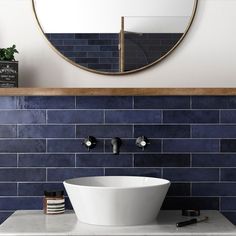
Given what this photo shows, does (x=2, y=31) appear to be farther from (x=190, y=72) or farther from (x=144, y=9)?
(x=190, y=72)

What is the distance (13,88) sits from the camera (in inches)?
88.5

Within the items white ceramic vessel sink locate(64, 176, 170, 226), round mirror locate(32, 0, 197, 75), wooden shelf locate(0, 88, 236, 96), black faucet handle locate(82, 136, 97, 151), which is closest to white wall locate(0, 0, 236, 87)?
round mirror locate(32, 0, 197, 75)

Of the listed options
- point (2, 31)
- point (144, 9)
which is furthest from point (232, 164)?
point (2, 31)

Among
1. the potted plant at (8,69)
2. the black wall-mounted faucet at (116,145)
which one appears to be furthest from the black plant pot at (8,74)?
the black wall-mounted faucet at (116,145)

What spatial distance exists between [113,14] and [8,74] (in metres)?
0.65

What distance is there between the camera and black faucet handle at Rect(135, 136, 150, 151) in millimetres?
2270

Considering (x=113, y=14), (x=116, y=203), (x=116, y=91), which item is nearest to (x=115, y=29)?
(x=113, y=14)

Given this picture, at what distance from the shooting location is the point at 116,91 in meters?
2.26

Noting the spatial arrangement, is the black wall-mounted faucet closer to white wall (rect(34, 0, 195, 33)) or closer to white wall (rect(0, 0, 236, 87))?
white wall (rect(0, 0, 236, 87))

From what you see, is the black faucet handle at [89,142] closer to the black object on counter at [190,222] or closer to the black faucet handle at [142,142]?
the black faucet handle at [142,142]

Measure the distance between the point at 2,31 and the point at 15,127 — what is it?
1.75 feet

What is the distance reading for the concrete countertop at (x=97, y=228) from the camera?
185cm

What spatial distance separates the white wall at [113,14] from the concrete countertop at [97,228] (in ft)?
3.29

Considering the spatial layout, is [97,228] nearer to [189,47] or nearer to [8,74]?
[8,74]
